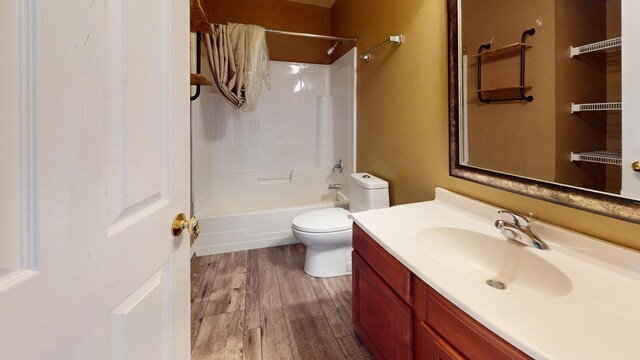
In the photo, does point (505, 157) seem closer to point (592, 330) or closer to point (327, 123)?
point (592, 330)

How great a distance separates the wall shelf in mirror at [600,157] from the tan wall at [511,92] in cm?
7

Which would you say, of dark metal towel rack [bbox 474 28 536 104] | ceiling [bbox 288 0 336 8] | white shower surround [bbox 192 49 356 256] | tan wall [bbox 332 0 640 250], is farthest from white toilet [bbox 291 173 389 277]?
ceiling [bbox 288 0 336 8]

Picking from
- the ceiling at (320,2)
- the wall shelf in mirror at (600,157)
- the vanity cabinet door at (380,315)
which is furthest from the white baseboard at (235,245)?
the ceiling at (320,2)

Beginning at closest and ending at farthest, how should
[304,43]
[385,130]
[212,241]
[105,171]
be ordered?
[105,171]
[385,130]
[212,241]
[304,43]

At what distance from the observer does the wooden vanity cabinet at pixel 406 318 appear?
648 mm

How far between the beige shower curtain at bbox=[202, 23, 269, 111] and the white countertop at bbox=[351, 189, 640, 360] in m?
1.90

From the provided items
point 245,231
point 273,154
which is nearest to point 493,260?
point 245,231

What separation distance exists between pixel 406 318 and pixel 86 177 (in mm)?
922

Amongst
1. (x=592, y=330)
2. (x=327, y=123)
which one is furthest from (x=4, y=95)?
(x=327, y=123)

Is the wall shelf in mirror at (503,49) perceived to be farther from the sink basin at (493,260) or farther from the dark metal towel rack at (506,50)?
the sink basin at (493,260)

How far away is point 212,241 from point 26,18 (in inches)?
91.6

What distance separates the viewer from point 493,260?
100 cm

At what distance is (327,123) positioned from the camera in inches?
128

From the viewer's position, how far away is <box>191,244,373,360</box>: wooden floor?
1408 mm
